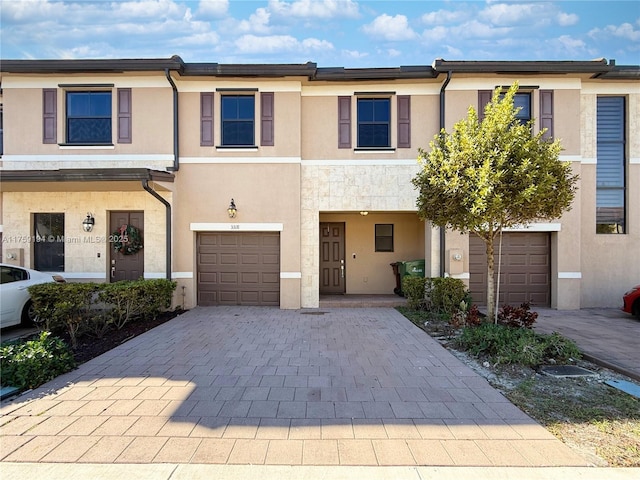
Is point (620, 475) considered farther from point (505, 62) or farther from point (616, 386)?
point (505, 62)

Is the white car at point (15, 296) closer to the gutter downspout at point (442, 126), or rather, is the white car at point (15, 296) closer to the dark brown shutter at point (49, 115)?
the dark brown shutter at point (49, 115)

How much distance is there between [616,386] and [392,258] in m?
6.93

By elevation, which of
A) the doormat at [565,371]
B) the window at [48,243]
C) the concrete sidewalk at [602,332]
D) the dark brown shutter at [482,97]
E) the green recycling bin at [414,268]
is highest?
the dark brown shutter at [482,97]

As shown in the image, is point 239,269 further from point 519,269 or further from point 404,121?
point 519,269

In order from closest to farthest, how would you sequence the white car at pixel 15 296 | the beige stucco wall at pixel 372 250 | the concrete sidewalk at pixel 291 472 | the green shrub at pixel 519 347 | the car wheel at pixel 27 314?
the concrete sidewalk at pixel 291 472, the green shrub at pixel 519 347, the white car at pixel 15 296, the car wheel at pixel 27 314, the beige stucco wall at pixel 372 250

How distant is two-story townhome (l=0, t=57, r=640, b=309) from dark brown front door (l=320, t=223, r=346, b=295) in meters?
1.80

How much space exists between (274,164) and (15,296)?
6.35 meters

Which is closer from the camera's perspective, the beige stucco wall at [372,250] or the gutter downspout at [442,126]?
the gutter downspout at [442,126]

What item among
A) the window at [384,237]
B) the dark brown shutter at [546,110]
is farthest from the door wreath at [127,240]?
the dark brown shutter at [546,110]

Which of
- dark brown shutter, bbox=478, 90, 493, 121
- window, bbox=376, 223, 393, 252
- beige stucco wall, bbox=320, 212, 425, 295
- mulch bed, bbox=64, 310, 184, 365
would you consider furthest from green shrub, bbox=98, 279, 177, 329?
dark brown shutter, bbox=478, 90, 493, 121

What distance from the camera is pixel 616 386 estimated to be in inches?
163

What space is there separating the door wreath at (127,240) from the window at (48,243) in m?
Result: 1.53

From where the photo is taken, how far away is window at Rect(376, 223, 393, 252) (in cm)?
1084

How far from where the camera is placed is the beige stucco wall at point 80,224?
8.82 metres
